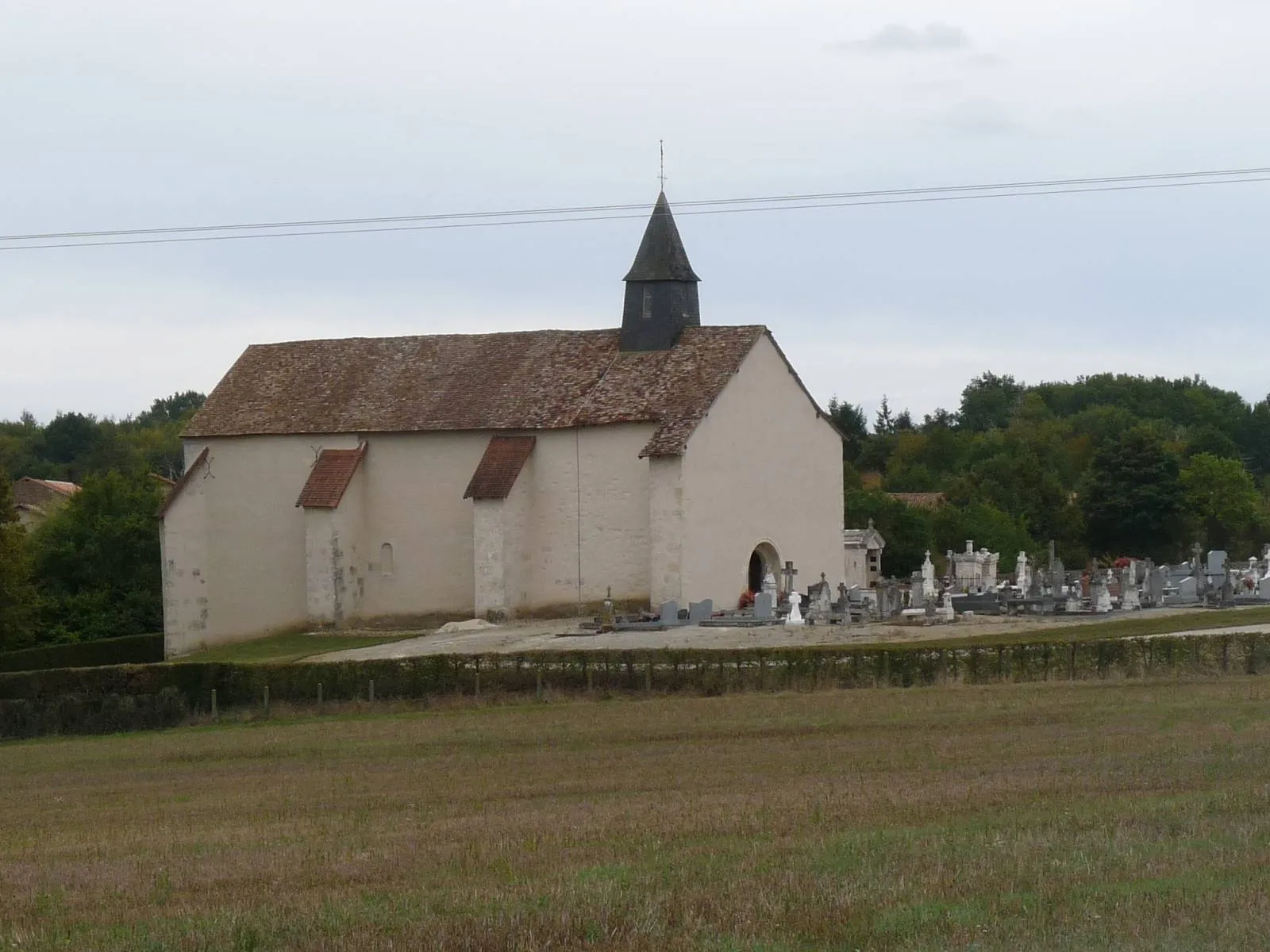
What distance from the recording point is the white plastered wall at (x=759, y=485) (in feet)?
159

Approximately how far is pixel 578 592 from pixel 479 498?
→ 391cm

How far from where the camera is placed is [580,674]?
33844 mm

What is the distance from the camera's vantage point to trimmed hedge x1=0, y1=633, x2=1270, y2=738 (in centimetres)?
3002

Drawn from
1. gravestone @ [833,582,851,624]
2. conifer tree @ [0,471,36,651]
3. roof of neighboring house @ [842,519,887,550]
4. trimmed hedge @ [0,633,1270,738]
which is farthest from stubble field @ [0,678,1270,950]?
roof of neighboring house @ [842,519,887,550]

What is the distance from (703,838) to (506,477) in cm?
3676

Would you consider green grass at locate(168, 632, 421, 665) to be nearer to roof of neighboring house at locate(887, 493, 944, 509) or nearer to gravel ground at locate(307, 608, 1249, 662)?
gravel ground at locate(307, 608, 1249, 662)

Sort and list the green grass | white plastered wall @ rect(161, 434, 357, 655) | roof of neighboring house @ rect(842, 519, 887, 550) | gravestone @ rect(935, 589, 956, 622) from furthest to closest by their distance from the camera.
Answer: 1. roof of neighboring house @ rect(842, 519, 887, 550)
2. white plastered wall @ rect(161, 434, 357, 655)
3. the green grass
4. gravestone @ rect(935, 589, 956, 622)

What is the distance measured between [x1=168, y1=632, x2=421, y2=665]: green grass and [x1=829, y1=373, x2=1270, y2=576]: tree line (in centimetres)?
2747

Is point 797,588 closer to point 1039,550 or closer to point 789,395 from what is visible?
point 789,395

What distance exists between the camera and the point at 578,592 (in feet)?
164

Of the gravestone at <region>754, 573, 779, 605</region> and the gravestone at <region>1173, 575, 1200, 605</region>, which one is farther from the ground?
the gravestone at <region>754, 573, 779, 605</region>

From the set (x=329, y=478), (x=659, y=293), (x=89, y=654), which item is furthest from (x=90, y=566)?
(x=659, y=293)

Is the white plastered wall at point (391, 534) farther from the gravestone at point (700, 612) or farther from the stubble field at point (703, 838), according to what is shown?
the stubble field at point (703, 838)

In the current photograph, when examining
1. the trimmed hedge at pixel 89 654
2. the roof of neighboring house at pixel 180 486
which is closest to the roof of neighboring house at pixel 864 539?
the roof of neighboring house at pixel 180 486
